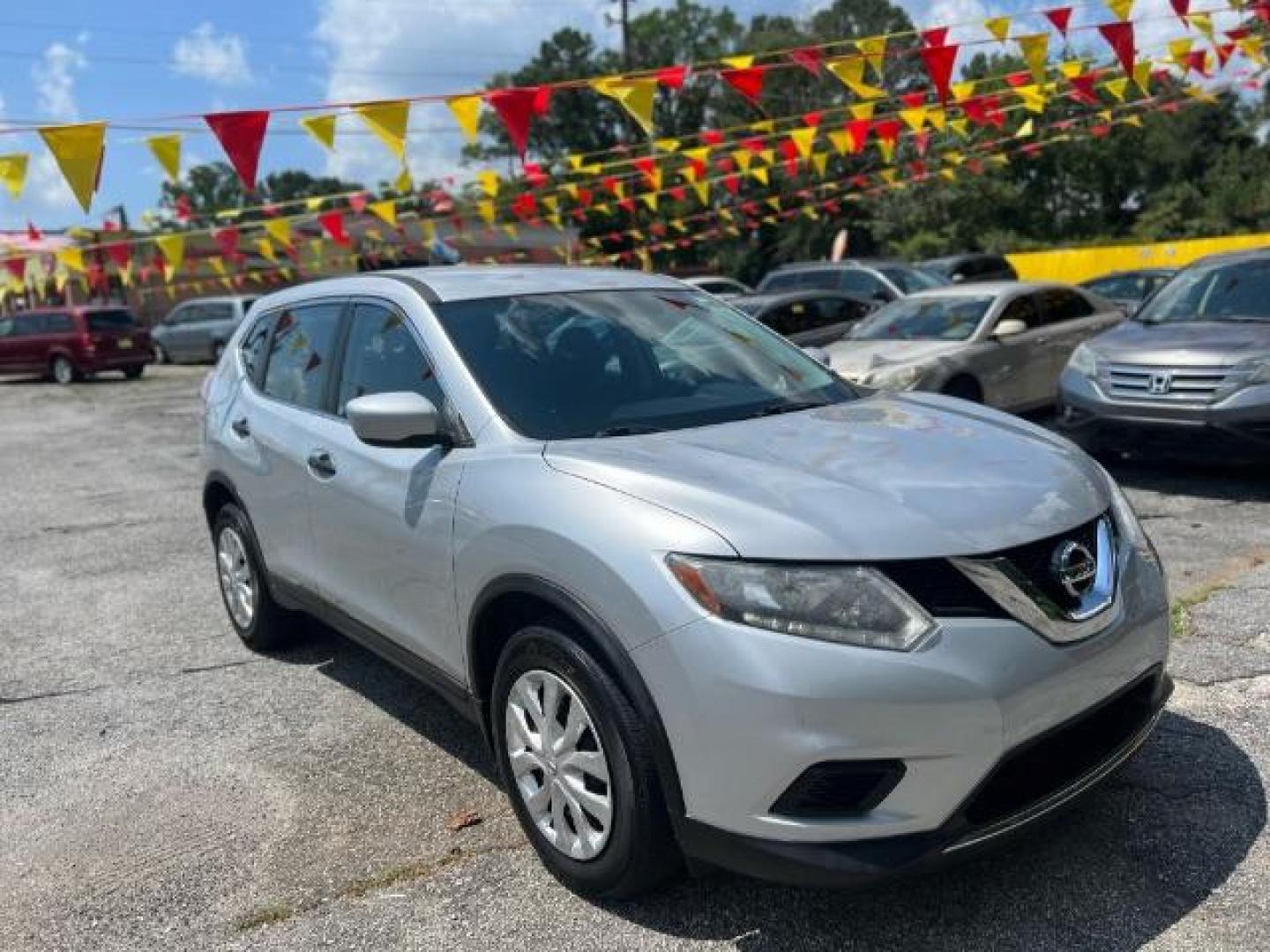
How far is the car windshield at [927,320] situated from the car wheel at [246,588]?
658 centimetres

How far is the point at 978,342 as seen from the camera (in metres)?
9.45

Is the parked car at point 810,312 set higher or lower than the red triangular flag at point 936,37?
lower

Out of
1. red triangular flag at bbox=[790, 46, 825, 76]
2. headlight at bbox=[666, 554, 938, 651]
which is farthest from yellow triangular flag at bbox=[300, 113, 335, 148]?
headlight at bbox=[666, 554, 938, 651]

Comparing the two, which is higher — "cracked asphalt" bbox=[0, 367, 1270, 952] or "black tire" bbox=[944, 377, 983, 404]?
"cracked asphalt" bbox=[0, 367, 1270, 952]

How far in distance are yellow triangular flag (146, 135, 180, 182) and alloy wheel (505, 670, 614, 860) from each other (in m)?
7.22

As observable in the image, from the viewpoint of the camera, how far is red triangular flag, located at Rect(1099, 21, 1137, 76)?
9.77 meters

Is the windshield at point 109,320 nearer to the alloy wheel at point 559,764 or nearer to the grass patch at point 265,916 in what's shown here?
the grass patch at point 265,916

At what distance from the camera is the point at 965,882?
114 inches

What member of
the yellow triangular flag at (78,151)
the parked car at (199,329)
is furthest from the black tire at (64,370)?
the yellow triangular flag at (78,151)

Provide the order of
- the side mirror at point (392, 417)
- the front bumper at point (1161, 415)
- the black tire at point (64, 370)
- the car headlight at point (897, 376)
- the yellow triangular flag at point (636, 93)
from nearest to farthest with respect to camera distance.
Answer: the side mirror at point (392, 417) → the front bumper at point (1161, 415) → the yellow triangular flag at point (636, 93) → the car headlight at point (897, 376) → the black tire at point (64, 370)

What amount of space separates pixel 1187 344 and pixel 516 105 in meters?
5.39

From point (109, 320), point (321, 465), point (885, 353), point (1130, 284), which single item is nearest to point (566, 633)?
point (321, 465)

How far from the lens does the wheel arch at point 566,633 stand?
257 centimetres

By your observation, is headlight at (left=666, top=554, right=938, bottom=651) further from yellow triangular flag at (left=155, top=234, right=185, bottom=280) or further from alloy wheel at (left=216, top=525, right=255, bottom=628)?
yellow triangular flag at (left=155, top=234, right=185, bottom=280)
